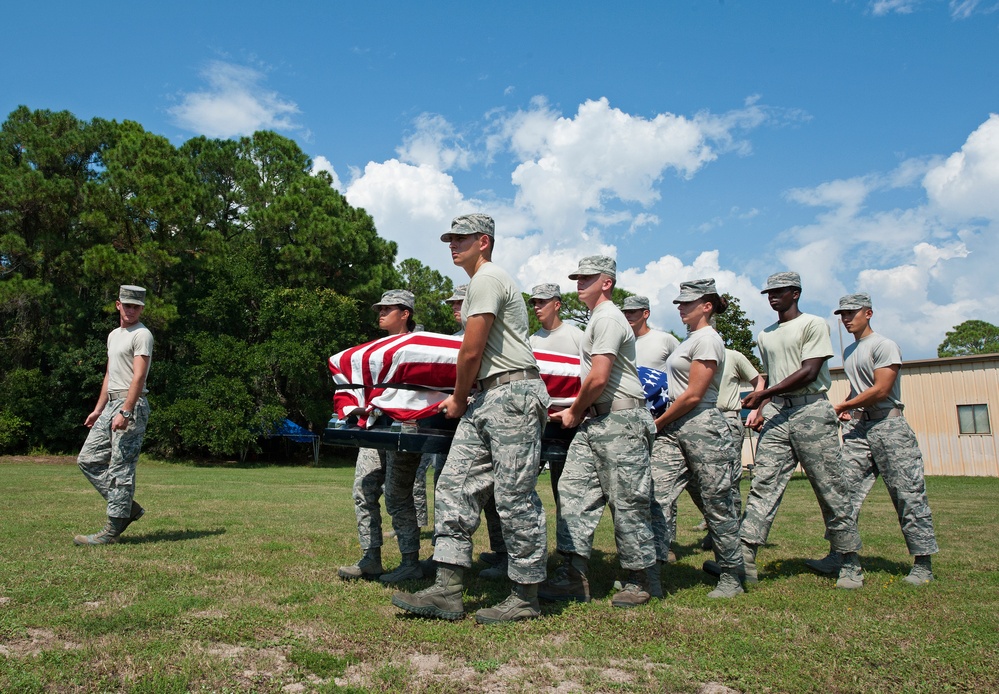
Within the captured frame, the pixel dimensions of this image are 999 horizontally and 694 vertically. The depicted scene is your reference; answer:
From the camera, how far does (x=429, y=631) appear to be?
3.60 m

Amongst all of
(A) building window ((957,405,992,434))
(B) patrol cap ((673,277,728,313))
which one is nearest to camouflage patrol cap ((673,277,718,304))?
(B) patrol cap ((673,277,728,313))

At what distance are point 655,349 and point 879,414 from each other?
1.82 metres

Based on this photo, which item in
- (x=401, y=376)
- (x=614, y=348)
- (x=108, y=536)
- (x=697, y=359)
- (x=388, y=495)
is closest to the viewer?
(x=614, y=348)

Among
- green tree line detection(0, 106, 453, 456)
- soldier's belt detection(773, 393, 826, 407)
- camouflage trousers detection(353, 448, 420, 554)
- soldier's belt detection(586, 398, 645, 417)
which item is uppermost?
green tree line detection(0, 106, 453, 456)

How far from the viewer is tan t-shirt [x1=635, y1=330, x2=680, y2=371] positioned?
6.35m

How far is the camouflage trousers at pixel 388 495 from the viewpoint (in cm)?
489

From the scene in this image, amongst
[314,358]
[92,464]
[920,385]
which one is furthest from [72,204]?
[920,385]

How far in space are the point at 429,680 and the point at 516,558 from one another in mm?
1135

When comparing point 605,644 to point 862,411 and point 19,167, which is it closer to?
point 862,411

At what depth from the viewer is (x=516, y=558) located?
400 centimetres

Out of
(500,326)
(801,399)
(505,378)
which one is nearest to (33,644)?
(505,378)

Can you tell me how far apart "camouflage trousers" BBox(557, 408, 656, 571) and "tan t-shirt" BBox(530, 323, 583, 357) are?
1216 millimetres

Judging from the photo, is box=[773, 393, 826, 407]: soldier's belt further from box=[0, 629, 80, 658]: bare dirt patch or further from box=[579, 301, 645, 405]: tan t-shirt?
box=[0, 629, 80, 658]: bare dirt patch

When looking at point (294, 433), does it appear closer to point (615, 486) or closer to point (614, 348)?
point (615, 486)
